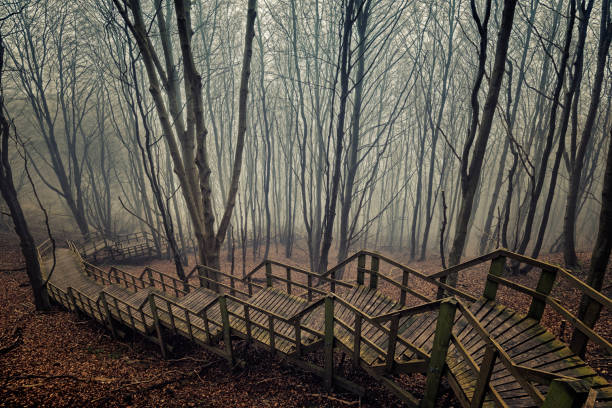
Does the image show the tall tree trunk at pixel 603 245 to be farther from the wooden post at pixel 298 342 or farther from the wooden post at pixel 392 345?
the wooden post at pixel 298 342

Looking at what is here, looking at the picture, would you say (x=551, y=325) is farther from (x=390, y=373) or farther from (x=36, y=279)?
(x=36, y=279)

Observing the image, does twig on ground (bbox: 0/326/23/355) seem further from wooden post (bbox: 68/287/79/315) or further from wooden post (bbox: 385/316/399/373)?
wooden post (bbox: 385/316/399/373)

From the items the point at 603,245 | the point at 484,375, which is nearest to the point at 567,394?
the point at 484,375

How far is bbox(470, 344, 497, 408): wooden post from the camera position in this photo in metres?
2.11

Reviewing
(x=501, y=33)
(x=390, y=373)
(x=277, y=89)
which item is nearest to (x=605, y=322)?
(x=390, y=373)

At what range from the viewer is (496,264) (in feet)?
11.2

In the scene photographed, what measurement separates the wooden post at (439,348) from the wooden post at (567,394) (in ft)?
2.85

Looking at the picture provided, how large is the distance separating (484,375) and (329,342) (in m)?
2.04

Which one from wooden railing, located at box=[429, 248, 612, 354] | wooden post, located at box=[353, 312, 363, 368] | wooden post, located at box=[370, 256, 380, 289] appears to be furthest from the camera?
wooden post, located at box=[370, 256, 380, 289]

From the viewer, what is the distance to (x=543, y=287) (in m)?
2.99

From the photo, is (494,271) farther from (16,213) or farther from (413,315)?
(16,213)

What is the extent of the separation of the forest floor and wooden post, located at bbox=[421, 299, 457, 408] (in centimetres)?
103

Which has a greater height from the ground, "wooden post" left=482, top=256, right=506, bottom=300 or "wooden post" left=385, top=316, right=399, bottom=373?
"wooden post" left=482, top=256, right=506, bottom=300

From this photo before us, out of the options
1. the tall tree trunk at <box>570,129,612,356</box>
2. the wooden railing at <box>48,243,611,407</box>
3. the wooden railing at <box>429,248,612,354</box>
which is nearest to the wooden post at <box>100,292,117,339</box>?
the wooden railing at <box>48,243,611,407</box>
